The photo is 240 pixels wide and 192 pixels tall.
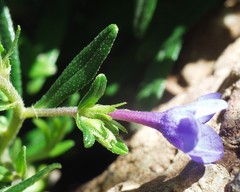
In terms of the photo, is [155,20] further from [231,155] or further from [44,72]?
[231,155]

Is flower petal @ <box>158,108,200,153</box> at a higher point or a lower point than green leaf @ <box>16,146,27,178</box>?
higher

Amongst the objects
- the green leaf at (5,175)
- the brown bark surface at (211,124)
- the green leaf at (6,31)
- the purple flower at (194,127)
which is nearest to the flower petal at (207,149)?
the purple flower at (194,127)

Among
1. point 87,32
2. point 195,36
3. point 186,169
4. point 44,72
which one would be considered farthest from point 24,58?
point 186,169

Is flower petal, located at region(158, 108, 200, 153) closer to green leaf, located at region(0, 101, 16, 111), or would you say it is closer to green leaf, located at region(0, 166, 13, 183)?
green leaf, located at region(0, 101, 16, 111)

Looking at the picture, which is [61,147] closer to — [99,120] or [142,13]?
[99,120]

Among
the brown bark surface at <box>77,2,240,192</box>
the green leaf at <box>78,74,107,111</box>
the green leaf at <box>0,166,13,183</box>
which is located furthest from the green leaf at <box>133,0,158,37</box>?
the green leaf at <box>0,166,13,183</box>
